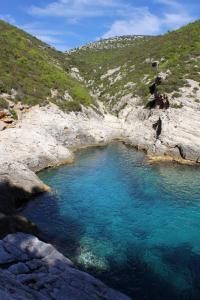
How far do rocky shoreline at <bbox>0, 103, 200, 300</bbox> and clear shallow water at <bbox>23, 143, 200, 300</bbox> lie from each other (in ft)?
7.30

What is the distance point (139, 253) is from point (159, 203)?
385 inches

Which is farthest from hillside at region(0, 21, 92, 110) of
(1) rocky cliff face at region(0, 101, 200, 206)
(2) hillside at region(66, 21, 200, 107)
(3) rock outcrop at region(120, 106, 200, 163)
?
(2) hillside at region(66, 21, 200, 107)

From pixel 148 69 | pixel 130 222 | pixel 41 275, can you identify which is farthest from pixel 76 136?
pixel 41 275

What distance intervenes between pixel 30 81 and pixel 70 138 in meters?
14.9

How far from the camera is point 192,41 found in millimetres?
89250

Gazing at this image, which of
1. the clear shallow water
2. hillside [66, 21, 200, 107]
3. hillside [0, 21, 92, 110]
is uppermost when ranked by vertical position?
hillside [66, 21, 200, 107]

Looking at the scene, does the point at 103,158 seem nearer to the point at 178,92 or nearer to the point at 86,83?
the point at 178,92

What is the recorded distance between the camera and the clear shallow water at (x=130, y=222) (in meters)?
24.4

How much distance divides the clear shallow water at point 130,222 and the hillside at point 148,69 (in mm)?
21776

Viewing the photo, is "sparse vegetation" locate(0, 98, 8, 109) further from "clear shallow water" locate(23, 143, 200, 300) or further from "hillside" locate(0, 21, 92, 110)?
"clear shallow water" locate(23, 143, 200, 300)

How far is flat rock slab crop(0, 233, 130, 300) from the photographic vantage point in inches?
715

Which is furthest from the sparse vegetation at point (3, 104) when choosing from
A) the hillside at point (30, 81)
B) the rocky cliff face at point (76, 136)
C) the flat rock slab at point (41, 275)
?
the flat rock slab at point (41, 275)

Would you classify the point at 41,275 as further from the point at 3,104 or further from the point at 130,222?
the point at 3,104

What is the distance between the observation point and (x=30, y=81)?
2591 inches
